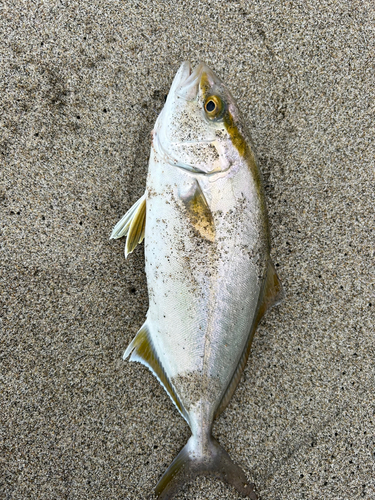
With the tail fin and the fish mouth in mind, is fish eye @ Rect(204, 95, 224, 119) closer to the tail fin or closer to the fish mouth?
the fish mouth

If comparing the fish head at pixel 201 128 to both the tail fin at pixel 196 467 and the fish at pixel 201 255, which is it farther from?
the tail fin at pixel 196 467

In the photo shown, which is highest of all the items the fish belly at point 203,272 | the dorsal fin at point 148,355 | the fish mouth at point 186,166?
the fish mouth at point 186,166

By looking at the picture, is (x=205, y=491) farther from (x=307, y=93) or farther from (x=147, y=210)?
(x=307, y=93)

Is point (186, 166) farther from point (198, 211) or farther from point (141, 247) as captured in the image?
point (141, 247)

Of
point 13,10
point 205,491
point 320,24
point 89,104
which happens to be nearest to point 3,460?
point 205,491

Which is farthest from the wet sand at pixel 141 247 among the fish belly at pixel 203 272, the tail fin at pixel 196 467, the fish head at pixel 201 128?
the fish head at pixel 201 128

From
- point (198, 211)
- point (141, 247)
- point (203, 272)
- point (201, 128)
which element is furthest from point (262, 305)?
point (201, 128)

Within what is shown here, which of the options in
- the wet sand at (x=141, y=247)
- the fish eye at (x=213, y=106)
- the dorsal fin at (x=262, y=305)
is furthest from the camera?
the wet sand at (x=141, y=247)
